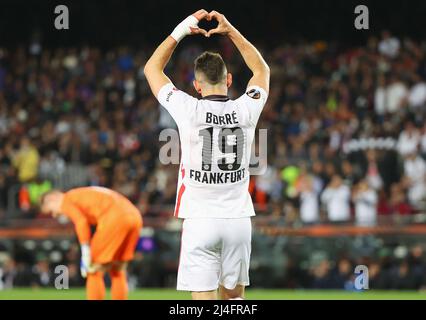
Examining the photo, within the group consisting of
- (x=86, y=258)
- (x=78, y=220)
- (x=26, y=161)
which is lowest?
(x=86, y=258)

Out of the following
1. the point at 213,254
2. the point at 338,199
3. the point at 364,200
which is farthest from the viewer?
the point at 338,199

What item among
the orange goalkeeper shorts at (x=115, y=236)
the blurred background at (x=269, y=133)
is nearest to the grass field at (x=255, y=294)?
the blurred background at (x=269, y=133)

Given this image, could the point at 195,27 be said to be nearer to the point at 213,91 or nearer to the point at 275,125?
the point at 213,91

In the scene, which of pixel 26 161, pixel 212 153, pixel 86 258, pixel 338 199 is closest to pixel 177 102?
pixel 212 153

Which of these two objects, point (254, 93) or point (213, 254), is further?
point (254, 93)

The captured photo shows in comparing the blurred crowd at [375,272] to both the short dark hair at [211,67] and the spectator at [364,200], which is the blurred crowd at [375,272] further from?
the short dark hair at [211,67]

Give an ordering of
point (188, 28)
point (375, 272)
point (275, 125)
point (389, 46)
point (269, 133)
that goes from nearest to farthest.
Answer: point (188, 28) → point (375, 272) → point (269, 133) → point (275, 125) → point (389, 46)

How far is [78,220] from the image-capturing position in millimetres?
10133

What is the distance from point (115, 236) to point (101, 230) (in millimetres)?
197

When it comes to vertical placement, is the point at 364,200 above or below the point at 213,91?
below

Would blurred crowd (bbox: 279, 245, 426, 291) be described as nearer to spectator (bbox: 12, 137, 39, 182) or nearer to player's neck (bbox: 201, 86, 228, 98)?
spectator (bbox: 12, 137, 39, 182)
